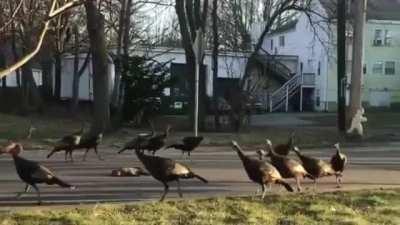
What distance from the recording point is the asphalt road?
11.5 meters

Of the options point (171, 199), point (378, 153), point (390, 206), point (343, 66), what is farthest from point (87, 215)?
point (343, 66)

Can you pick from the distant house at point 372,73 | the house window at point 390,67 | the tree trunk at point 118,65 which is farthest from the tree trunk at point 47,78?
the house window at point 390,67

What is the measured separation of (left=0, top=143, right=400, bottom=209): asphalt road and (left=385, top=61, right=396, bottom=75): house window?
160 feet

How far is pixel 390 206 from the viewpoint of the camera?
10750 millimetres

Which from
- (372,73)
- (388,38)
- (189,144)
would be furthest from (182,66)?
(189,144)

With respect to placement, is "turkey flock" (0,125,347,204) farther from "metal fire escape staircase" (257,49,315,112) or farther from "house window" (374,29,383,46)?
"house window" (374,29,383,46)

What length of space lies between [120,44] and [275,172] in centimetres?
3090

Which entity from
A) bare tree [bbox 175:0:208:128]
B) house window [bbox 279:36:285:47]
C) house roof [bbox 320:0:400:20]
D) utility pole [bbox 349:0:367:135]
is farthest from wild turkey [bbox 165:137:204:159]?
house window [bbox 279:36:285:47]

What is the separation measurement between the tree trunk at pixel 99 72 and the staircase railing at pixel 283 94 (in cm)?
3867

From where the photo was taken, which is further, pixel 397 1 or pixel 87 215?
pixel 397 1

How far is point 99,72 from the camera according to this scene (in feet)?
86.4

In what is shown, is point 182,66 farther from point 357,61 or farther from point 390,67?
point 357,61

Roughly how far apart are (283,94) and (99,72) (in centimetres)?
4194

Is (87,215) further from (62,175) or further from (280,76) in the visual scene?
(280,76)
